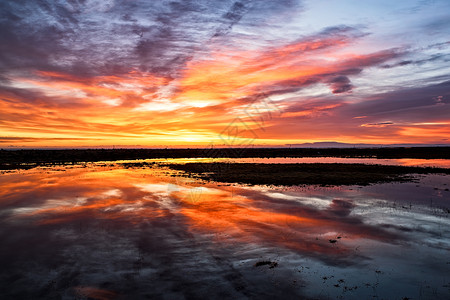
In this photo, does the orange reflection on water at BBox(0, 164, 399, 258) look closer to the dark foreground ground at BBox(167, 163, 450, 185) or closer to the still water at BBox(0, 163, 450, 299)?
the still water at BBox(0, 163, 450, 299)

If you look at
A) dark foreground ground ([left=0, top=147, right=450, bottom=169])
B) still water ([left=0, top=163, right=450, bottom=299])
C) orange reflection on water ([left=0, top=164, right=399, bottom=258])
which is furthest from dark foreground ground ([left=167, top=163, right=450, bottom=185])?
dark foreground ground ([left=0, top=147, right=450, bottom=169])

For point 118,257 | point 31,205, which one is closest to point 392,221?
point 118,257

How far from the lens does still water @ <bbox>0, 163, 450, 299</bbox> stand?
838 cm

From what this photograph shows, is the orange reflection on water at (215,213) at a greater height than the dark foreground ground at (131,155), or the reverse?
the dark foreground ground at (131,155)

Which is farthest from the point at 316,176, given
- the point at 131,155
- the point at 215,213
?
the point at 131,155

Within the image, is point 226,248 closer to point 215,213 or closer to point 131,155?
point 215,213

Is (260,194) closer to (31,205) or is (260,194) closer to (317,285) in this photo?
(317,285)

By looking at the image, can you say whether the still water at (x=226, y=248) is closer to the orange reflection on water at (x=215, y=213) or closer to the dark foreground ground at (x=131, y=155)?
the orange reflection on water at (x=215, y=213)

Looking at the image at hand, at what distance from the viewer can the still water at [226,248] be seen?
27.5 ft

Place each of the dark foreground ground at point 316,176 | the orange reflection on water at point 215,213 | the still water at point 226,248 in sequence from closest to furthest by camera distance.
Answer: the still water at point 226,248 < the orange reflection on water at point 215,213 < the dark foreground ground at point 316,176

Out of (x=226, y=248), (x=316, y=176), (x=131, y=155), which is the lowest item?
(x=226, y=248)

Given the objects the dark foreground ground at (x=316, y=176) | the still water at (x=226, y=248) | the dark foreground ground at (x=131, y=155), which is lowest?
the still water at (x=226, y=248)

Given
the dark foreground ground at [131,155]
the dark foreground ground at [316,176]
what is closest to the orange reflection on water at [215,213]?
the dark foreground ground at [316,176]

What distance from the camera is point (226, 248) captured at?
1175cm
